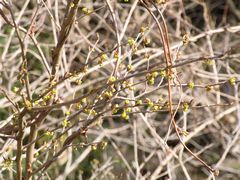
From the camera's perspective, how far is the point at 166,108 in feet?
5.58

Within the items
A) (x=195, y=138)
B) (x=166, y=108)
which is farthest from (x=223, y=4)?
(x=166, y=108)

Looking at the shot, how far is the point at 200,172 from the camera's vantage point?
4883mm

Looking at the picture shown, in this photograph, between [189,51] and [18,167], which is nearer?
[18,167]

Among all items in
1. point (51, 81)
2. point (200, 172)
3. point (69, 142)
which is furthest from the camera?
point (200, 172)

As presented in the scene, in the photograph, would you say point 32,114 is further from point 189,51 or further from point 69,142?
point 189,51

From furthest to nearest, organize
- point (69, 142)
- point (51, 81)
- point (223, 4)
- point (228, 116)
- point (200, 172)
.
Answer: point (223, 4), point (200, 172), point (228, 116), point (69, 142), point (51, 81)

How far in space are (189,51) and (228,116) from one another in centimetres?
70

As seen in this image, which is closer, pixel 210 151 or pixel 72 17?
pixel 72 17

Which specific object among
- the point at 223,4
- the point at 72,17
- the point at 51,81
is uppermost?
the point at 223,4

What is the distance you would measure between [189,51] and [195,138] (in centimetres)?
109

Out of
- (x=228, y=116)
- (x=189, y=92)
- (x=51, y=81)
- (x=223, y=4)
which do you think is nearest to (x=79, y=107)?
(x=51, y=81)

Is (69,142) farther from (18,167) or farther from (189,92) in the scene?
(189,92)

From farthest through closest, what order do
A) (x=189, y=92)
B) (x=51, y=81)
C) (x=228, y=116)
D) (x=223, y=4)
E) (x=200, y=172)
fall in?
1. (x=223, y=4)
2. (x=200, y=172)
3. (x=228, y=116)
4. (x=189, y=92)
5. (x=51, y=81)

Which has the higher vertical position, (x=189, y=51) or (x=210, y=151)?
(x=189, y=51)
